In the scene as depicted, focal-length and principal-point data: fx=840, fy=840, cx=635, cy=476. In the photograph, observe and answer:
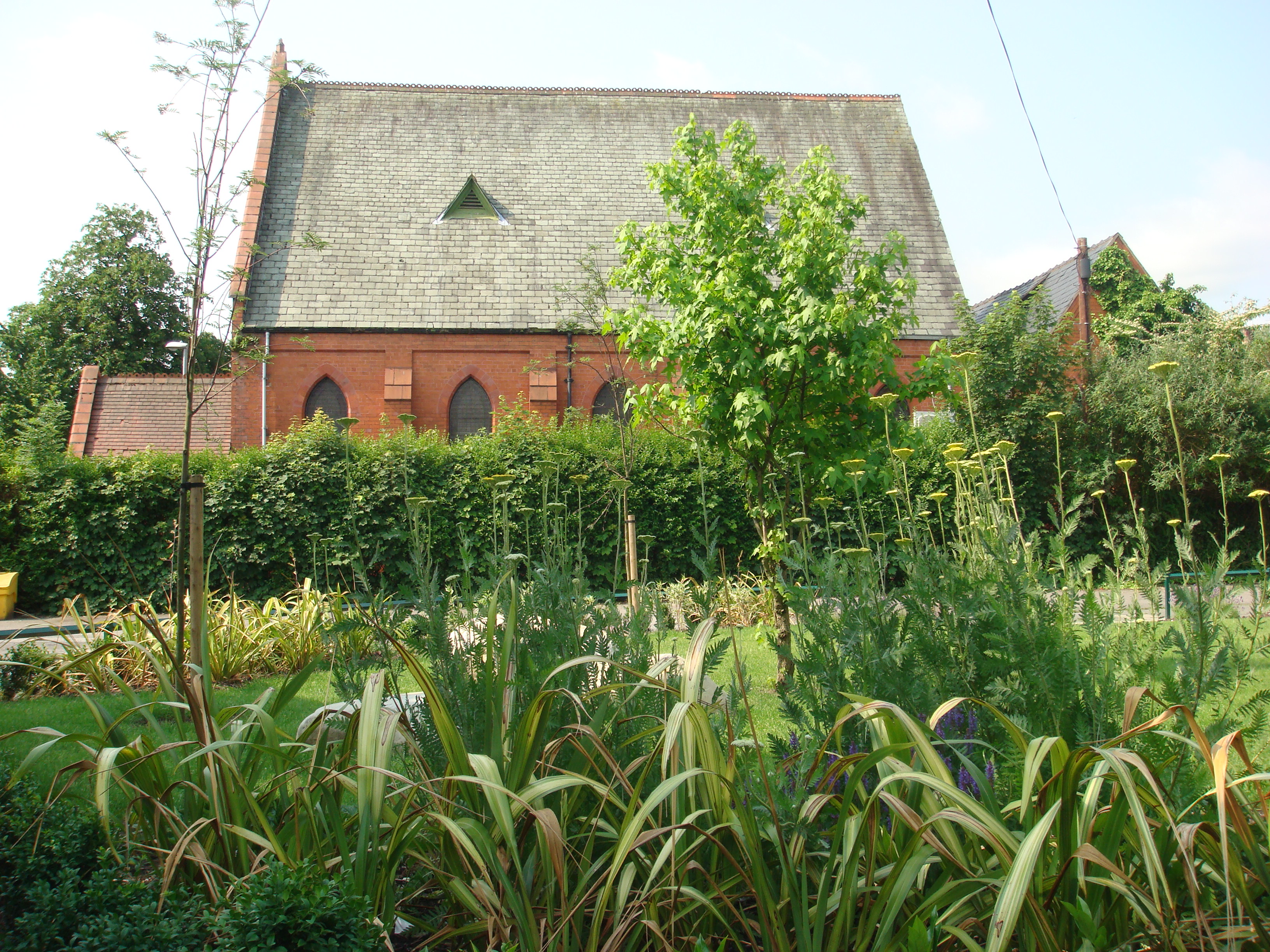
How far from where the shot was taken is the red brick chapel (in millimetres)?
19188

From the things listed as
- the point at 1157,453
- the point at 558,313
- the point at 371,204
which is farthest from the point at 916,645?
the point at 371,204

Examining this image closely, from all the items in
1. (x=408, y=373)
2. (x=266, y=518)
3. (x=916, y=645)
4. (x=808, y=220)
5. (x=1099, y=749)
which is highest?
(x=408, y=373)

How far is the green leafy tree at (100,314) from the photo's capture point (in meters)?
34.2

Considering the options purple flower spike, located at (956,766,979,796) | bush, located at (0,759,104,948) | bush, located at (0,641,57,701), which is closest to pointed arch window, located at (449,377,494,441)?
bush, located at (0,641,57,701)

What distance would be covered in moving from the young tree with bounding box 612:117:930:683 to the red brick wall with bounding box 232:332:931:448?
1181 centimetres

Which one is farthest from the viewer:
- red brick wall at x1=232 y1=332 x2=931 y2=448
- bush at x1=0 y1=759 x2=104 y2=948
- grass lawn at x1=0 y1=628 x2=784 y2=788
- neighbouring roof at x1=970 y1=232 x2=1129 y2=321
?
neighbouring roof at x1=970 y1=232 x2=1129 y2=321

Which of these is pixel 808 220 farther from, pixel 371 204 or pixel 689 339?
pixel 371 204

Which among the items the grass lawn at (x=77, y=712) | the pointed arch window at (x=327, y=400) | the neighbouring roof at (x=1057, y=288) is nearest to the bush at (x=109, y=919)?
the grass lawn at (x=77, y=712)

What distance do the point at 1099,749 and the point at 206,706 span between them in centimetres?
233

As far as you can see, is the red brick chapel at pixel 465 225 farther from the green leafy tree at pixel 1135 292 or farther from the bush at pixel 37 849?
the green leafy tree at pixel 1135 292

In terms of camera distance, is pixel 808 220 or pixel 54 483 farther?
pixel 54 483

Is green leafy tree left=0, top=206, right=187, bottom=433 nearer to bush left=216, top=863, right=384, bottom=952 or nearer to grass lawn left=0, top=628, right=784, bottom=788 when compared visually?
grass lawn left=0, top=628, right=784, bottom=788

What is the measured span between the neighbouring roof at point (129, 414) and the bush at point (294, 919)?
846 inches

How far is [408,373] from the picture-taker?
19.2m
